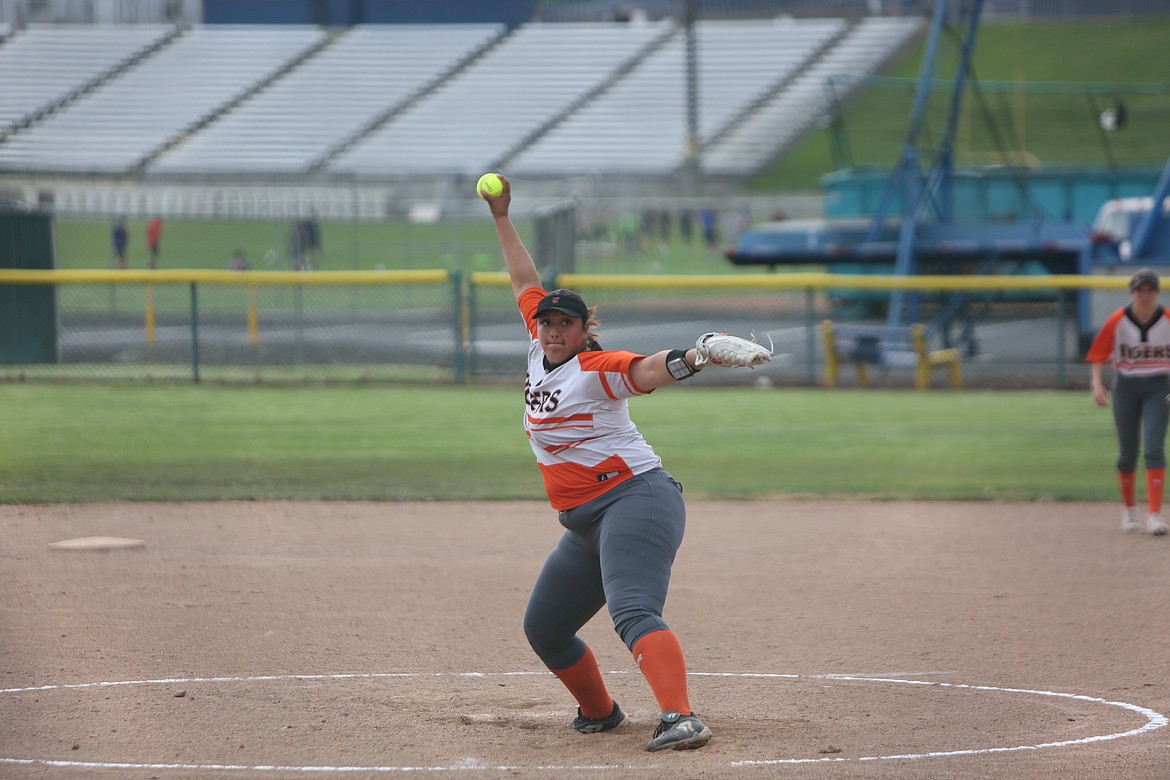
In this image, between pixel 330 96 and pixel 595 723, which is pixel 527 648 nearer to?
pixel 595 723

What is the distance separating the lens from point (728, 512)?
10734mm

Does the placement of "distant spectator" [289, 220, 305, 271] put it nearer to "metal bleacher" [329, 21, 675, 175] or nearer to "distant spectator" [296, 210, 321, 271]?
"distant spectator" [296, 210, 321, 271]

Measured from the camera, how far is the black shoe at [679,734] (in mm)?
4895

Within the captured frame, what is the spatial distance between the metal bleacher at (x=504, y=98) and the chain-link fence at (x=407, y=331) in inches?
496

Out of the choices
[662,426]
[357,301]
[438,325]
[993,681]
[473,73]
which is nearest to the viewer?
[993,681]

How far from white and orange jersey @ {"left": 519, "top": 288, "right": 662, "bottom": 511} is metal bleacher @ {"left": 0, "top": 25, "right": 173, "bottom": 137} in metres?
15.9

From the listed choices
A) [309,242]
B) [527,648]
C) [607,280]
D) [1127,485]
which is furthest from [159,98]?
[527,648]

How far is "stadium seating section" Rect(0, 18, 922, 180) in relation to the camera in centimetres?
2517

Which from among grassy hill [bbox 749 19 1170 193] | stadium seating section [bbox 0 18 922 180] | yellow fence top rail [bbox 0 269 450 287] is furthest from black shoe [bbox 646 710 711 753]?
grassy hill [bbox 749 19 1170 193]

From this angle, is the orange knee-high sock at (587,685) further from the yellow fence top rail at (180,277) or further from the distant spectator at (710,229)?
the distant spectator at (710,229)

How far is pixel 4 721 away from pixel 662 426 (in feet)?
34.4

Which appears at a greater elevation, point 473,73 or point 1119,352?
point 473,73

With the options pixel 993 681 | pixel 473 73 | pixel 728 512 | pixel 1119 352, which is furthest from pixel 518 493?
pixel 473 73

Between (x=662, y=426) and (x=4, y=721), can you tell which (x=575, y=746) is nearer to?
(x=4, y=721)
